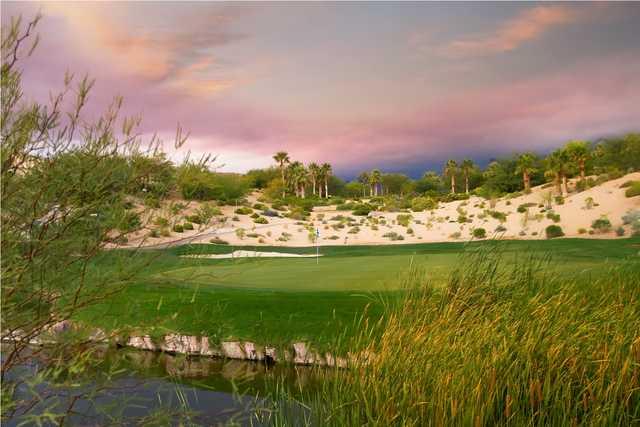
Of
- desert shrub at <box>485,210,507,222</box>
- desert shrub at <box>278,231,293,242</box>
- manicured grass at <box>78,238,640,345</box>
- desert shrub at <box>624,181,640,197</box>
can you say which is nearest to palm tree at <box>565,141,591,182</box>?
desert shrub at <box>624,181,640,197</box>

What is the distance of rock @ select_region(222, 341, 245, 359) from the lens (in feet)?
43.0

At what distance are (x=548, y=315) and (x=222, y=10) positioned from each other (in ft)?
32.1

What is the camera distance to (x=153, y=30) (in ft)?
32.1

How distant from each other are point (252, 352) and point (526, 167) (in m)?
67.8

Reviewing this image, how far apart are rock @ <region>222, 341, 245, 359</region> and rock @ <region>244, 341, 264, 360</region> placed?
5.0 inches

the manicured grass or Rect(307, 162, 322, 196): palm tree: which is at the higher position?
Rect(307, 162, 322, 196): palm tree

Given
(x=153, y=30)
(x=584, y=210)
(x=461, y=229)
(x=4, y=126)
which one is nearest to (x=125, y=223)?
(x=4, y=126)

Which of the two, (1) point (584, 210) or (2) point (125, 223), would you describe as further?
(1) point (584, 210)

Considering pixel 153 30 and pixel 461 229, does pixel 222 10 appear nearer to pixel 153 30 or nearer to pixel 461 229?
pixel 153 30

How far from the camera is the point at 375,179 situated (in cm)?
11362

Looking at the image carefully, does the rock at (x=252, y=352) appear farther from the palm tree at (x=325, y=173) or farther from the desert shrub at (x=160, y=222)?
the palm tree at (x=325, y=173)

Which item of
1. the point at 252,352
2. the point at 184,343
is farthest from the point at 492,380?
the point at 184,343

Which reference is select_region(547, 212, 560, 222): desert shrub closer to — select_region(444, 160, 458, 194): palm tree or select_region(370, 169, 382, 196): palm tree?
select_region(444, 160, 458, 194): palm tree

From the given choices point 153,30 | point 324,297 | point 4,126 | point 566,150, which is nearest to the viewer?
point 4,126
